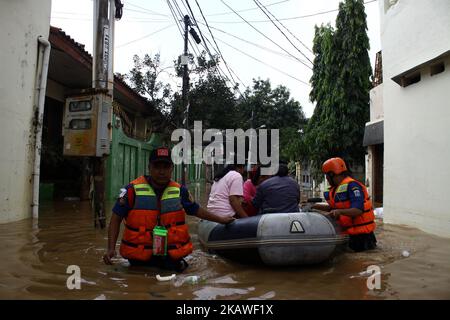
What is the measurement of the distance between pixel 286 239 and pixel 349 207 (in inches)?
51.9

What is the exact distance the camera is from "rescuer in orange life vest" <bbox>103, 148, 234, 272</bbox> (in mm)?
4020

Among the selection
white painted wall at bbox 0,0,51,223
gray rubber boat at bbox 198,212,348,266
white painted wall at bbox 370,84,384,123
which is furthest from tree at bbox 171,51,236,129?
gray rubber boat at bbox 198,212,348,266

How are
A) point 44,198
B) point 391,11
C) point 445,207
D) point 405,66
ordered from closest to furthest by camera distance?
1. point 445,207
2. point 405,66
3. point 391,11
4. point 44,198

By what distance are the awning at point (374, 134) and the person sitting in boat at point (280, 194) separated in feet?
24.3

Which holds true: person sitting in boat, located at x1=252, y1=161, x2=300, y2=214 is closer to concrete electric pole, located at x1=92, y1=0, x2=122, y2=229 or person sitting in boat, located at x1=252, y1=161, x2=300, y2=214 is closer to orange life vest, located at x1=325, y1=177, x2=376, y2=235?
orange life vest, located at x1=325, y1=177, x2=376, y2=235

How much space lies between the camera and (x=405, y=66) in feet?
24.8

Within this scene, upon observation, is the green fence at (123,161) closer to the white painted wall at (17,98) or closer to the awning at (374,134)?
the white painted wall at (17,98)

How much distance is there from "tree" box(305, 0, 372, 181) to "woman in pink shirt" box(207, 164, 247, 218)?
10.4 metres

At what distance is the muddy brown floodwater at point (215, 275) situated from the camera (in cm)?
343

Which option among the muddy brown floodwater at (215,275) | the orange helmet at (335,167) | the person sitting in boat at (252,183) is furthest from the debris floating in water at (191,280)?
the orange helmet at (335,167)

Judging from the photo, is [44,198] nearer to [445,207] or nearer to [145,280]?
[145,280]

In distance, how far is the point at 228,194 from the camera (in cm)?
546

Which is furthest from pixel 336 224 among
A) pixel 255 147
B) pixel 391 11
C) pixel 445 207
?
pixel 255 147
